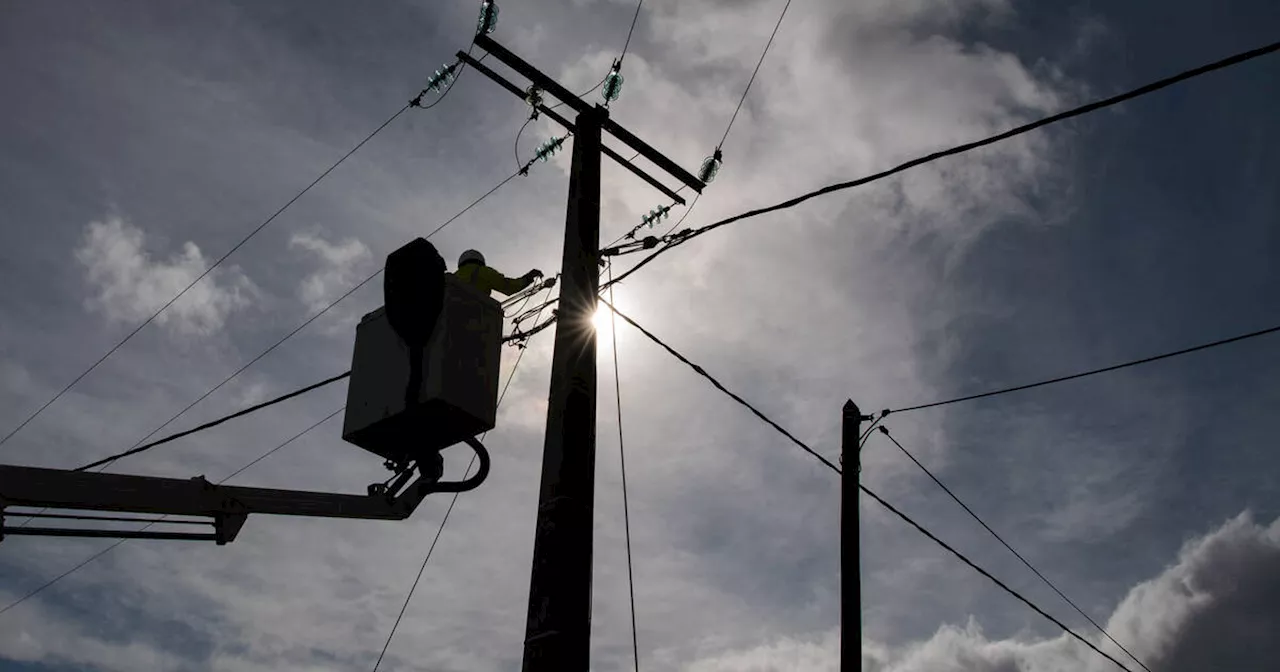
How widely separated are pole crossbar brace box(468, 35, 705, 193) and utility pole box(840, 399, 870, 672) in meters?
5.06

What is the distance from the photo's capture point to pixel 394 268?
172 inches

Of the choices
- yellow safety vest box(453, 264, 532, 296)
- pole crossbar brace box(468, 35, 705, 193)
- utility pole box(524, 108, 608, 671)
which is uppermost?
pole crossbar brace box(468, 35, 705, 193)

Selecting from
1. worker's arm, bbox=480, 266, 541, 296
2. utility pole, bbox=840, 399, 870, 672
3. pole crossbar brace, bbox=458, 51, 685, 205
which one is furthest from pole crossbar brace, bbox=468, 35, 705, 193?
utility pole, bbox=840, 399, 870, 672

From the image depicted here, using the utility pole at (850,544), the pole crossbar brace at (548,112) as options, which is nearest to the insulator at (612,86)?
the pole crossbar brace at (548,112)

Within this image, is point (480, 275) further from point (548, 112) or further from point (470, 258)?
point (548, 112)

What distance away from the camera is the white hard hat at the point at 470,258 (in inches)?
233

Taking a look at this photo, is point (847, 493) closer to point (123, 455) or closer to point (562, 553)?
point (562, 553)

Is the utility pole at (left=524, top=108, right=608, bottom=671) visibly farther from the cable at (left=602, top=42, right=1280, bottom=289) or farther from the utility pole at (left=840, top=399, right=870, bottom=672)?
the utility pole at (left=840, top=399, right=870, bottom=672)

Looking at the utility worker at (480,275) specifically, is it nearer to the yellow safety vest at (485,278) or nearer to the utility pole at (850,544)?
the yellow safety vest at (485,278)

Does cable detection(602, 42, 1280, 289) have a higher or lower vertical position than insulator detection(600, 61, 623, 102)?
lower

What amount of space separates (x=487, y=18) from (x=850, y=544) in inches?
304

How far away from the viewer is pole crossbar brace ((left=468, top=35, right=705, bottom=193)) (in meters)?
7.91

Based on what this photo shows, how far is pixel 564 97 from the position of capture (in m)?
7.89

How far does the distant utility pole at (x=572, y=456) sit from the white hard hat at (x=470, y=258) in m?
0.64
